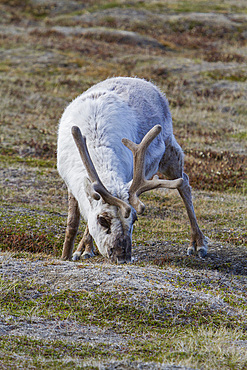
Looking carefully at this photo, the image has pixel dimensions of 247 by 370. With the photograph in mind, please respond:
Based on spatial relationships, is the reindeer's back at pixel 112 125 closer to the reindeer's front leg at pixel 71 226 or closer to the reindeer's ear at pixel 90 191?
the reindeer's ear at pixel 90 191

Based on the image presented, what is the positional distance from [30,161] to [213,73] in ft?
56.8

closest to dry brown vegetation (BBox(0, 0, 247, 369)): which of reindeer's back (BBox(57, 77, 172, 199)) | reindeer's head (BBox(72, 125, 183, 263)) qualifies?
reindeer's head (BBox(72, 125, 183, 263))

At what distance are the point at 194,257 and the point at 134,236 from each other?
1.60 meters

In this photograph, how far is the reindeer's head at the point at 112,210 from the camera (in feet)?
19.7

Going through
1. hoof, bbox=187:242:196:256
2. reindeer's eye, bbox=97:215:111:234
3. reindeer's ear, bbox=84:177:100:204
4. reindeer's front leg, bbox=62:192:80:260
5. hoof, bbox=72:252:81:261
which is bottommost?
hoof, bbox=72:252:81:261

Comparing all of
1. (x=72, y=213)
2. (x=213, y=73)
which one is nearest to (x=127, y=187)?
(x=72, y=213)

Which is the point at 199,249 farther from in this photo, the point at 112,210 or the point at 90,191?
the point at 90,191

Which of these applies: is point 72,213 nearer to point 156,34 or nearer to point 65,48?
point 65,48

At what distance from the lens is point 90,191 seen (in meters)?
6.10

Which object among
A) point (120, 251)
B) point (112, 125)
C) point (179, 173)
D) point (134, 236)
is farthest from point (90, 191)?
point (179, 173)

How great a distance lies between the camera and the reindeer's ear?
19.5 ft

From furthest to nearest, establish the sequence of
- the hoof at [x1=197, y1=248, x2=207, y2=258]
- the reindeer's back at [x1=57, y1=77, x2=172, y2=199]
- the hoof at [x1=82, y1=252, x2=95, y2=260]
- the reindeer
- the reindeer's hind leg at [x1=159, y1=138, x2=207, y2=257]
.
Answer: the reindeer's hind leg at [x1=159, y1=138, x2=207, y2=257] → the hoof at [x1=197, y1=248, x2=207, y2=258] → the hoof at [x1=82, y1=252, x2=95, y2=260] → the reindeer's back at [x1=57, y1=77, x2=172, y2=199] → the reindeer

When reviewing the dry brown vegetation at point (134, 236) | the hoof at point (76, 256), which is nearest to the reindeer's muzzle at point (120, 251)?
the dry brown vegetation at point (134, 236)

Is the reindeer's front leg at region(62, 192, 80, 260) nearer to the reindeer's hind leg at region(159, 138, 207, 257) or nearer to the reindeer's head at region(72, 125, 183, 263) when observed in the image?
the reindeer's head at region(72, 125, 183, 263)
